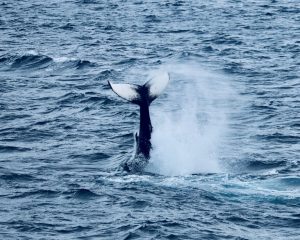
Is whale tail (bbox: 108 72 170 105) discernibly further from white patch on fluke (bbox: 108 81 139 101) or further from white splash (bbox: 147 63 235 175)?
white splash (bbox: 147 63 235 175)

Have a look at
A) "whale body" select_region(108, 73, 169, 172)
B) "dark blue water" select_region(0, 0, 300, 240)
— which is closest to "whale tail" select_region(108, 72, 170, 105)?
"whale body" select_region(108, 73, 169, 172)

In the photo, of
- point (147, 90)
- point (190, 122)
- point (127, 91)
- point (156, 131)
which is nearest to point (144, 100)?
point (147, 90)

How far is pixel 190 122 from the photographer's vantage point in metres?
31.0

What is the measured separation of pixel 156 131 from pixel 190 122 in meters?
2.86

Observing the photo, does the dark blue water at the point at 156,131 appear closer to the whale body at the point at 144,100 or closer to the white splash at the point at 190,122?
the white splash at the point at 190,122

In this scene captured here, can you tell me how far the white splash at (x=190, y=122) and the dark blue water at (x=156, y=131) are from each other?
0.07 meters

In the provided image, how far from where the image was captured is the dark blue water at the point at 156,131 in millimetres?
20516

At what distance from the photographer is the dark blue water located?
67.3 feet

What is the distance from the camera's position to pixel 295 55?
43531mm

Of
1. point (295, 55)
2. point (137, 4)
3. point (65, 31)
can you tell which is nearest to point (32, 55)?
point (65, 31)

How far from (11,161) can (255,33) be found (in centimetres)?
2916

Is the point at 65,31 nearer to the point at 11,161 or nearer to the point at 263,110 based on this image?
the point at 263,110

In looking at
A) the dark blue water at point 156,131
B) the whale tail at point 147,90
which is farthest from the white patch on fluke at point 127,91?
the dark blue water at point 156,131

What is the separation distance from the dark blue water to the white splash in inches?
2.8
